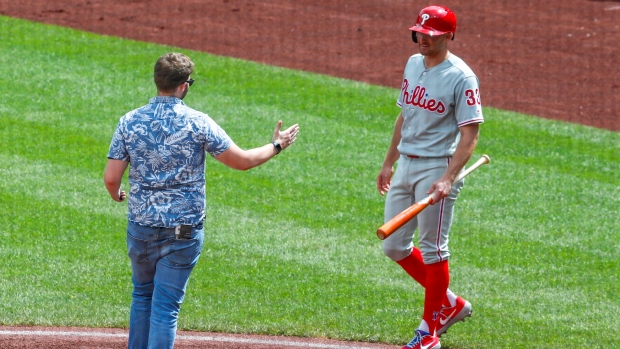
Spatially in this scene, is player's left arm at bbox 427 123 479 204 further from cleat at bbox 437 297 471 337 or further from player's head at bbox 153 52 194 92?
player's head at bbox 153 52 194 92

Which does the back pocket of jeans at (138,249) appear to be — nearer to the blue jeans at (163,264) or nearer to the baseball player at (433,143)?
the blue jeans at (163,264)

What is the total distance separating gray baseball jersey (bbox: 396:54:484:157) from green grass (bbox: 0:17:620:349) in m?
1.33

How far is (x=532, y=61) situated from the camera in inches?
571

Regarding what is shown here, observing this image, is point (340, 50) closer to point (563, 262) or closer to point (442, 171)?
point (563, 262)

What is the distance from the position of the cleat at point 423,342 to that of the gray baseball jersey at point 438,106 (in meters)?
1.03

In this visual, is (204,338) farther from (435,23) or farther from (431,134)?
(435,23)

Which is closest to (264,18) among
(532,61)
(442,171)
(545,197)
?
(532,61)

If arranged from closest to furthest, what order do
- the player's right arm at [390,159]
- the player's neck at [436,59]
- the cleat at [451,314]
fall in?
the player's neck at [436,59] < the player's right arm at [390,159] < the cleat at [451,314]

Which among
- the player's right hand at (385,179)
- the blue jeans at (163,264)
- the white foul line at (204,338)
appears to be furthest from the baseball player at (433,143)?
the blue jeans at (163,264)

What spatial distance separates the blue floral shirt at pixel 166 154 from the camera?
4859 millimetres

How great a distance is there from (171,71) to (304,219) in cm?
390

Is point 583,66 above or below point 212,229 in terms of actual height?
above

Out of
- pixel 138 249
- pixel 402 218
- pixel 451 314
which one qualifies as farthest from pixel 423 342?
pixel 138 249

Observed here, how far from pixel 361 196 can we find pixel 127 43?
5799 mm
